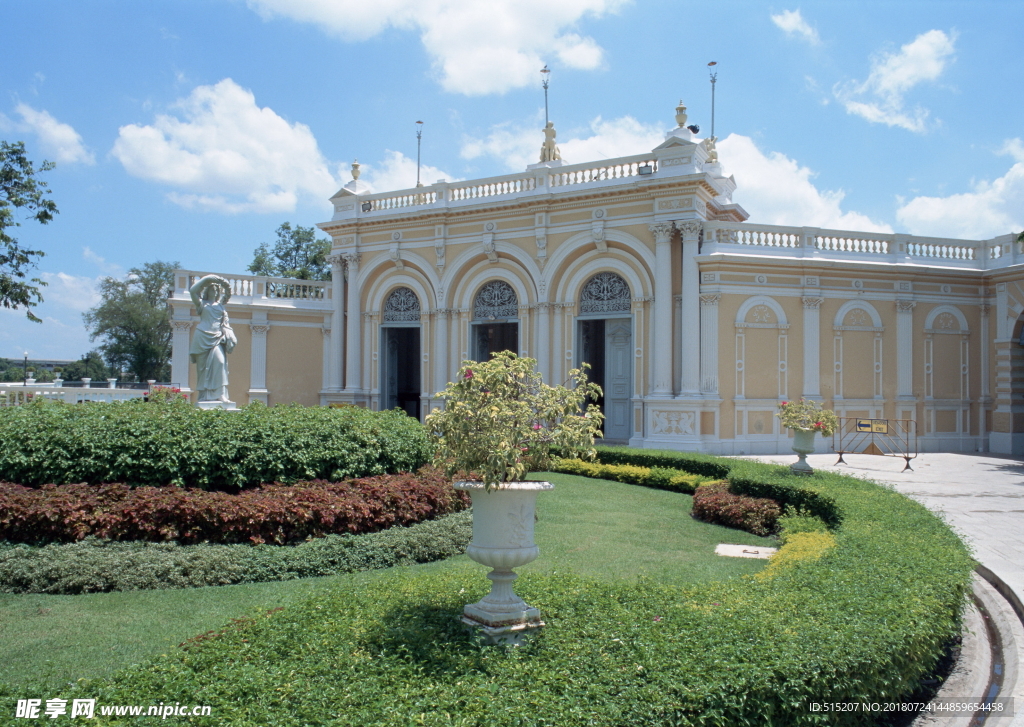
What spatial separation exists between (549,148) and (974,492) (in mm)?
14927

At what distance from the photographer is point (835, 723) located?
3957 mm

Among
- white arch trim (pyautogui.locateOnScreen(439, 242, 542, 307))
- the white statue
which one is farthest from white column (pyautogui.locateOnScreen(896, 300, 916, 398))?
the white statue

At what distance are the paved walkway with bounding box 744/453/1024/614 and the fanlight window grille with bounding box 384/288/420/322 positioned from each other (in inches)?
471

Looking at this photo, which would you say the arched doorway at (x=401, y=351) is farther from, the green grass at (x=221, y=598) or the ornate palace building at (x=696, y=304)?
the green grass at (x=221, y=598)

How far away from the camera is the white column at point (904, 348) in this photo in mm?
20266

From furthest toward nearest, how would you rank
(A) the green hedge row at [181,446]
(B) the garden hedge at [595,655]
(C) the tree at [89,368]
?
(C) the tree at [89,368] → (A) the green hedge row at [181,446] → (B) the garden hedge at [595,655]

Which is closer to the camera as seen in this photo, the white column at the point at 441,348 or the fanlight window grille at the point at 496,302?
the fanlight window grille at the point at 496,302

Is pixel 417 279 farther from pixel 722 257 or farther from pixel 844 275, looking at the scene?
pixel 844 275

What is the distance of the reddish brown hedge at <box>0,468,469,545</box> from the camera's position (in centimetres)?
726

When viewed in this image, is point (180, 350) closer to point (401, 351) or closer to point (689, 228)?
point (401, 351)

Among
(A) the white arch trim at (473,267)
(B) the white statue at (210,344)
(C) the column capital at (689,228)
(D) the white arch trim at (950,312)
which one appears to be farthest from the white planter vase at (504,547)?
(D) the white arch trim at (950,312)

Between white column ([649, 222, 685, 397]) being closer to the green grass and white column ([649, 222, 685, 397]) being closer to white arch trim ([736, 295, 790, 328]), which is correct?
white arch trim ([736, 295, 790, 328])

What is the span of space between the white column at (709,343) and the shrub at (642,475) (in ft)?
14.9

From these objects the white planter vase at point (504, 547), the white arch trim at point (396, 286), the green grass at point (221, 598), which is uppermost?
the white arch trim at point (396, 286)
